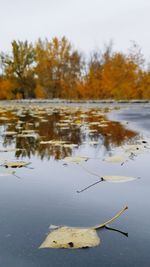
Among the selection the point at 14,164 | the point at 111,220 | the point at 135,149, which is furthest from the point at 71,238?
the point at 135,149

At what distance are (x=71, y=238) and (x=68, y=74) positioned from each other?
2546 centimetres

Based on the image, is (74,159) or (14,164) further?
(74,159)

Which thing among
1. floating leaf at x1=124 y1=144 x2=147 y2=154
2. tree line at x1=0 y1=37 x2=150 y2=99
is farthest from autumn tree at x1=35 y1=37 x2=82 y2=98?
floating leaf at x1=124 y1=144 x2=147 y2=154

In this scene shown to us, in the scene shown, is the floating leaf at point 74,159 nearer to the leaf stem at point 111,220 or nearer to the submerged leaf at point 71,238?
the leaf stem at point 111,220

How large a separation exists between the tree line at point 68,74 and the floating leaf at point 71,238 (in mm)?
18563

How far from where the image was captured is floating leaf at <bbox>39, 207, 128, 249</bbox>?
0.88 meters

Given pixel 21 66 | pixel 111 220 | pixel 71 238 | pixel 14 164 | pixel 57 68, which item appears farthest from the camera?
pixel 21 66

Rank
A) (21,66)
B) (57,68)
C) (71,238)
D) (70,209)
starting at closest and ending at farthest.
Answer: (71,238), (70,209), (57,68), (21,66)

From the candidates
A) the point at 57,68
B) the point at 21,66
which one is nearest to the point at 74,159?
the point at 57,68

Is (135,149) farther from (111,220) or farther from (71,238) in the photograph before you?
(71,238)

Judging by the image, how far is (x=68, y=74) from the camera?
2592cm

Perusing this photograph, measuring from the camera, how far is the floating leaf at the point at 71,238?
88 centimetres

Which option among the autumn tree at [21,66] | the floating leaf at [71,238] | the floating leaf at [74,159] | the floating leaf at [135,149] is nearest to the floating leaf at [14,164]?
the floating leaf at [74,159]

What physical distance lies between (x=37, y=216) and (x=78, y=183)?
0.46 meters
